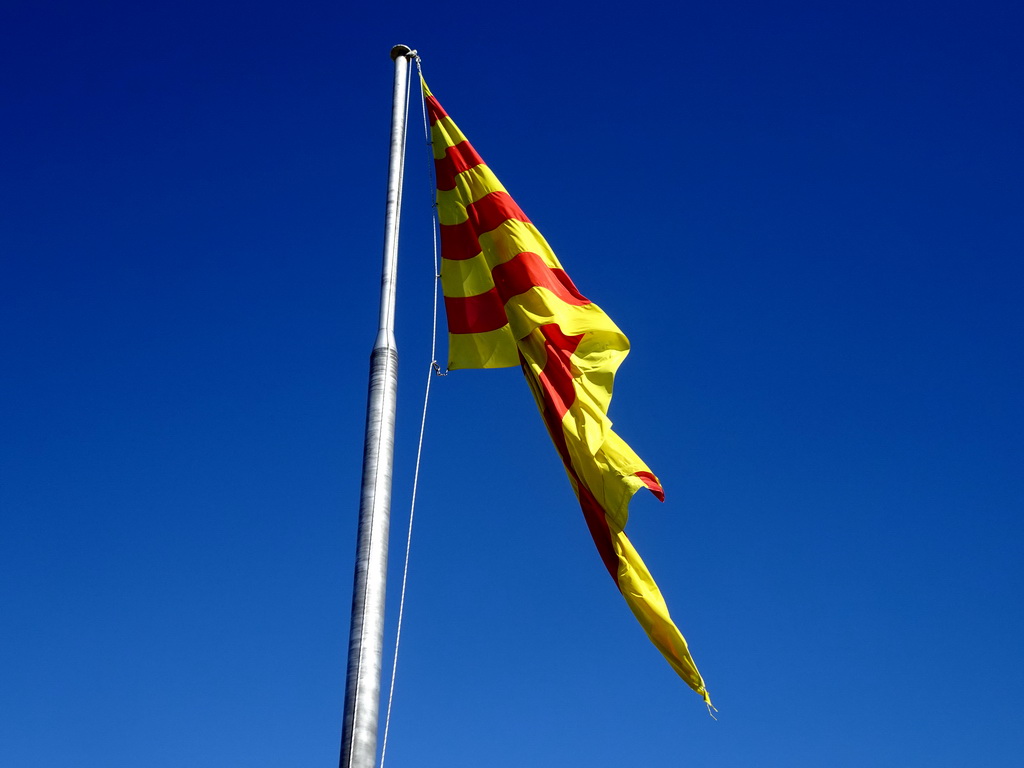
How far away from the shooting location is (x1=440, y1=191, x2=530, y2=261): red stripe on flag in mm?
13031

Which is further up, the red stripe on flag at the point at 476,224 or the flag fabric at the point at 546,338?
the red stripe on flag at the point at 476,224

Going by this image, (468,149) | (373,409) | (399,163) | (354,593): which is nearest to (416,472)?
(373,409)

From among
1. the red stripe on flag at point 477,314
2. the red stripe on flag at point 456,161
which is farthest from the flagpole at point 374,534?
the red stripe on flag at point 477,314

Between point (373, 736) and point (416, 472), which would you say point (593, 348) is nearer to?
point (416, 472)

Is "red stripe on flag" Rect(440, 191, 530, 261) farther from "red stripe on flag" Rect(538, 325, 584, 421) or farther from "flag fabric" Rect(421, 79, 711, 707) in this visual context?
"red stripe on flag" Rect(538, 325, 584, 421)

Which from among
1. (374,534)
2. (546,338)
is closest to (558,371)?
(546,338)

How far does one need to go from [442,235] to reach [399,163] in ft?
5.59

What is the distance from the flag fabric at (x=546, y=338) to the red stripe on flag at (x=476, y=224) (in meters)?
0.01

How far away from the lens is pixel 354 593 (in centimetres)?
920

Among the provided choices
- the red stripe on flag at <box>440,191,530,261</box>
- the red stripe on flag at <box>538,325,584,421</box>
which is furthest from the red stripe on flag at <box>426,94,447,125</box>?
the red stripe on flag at <box>538,325,584,421</box>

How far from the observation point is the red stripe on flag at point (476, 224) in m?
13.0

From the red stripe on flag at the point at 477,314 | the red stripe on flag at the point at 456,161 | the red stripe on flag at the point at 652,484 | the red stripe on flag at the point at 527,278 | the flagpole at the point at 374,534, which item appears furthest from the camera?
the red stripe on flag at the point at 456,161

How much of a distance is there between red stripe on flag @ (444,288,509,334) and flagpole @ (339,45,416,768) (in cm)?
194

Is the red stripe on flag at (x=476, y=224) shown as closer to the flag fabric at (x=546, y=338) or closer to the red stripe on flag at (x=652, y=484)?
the flag fabric at (x=546, y=338)
